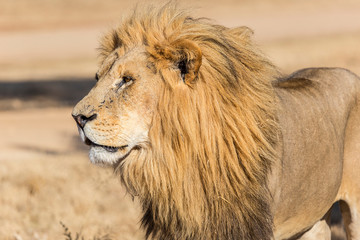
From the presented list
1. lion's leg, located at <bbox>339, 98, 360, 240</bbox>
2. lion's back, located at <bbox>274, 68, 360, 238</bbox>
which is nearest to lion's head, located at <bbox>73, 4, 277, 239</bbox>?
lion's back, located at <bbox>274, 68, 360, 238</bbox>

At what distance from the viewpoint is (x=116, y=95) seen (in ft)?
12.4

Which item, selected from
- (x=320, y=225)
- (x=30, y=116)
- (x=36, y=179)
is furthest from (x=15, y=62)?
(x=320, y=225)

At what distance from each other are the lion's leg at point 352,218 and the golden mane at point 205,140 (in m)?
0.99

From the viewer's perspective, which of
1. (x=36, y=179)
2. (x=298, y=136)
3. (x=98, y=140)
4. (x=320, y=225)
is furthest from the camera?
(x=36, y=179)

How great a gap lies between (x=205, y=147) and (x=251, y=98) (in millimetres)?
375

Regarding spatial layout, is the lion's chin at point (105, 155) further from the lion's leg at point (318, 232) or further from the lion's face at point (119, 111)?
the lion's leg at point (318, 232)

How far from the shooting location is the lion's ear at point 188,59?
366 centimetres

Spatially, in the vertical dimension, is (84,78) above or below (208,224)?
below

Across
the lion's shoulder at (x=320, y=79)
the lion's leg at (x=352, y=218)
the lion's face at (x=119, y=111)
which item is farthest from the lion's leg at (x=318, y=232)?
the lion's face at (x=119, y=111)

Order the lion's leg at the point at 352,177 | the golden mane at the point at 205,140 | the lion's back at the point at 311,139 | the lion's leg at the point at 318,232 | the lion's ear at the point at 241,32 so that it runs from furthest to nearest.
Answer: the lion's leg at the point at 318,232
the lion's leg at the point at 352,177
the lion's back at the point at 311,139
the lion's ear at the point at 241,32
the golden mane at the point at 205,140

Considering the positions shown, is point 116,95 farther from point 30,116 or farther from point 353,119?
point 30,116

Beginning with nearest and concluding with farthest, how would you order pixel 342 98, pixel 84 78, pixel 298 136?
pixel 298 136, pixel 342 98, pixel 84 78

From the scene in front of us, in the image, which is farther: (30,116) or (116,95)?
(30,116)

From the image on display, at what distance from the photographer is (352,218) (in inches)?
189
